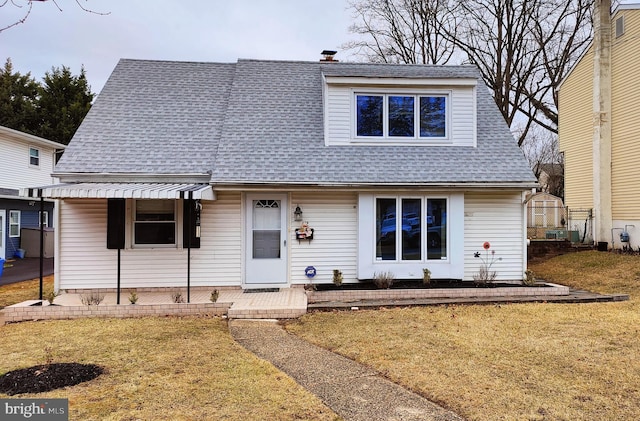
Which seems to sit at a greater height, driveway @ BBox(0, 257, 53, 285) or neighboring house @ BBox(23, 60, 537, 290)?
neighboring house @ BBox(23, 60, 537, 290)

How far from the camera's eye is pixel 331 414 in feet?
→ 13.1

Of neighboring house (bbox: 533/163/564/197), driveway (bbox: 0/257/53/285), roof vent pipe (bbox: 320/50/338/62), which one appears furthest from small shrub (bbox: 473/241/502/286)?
neighboring house (bbox: 533/163/564/197)

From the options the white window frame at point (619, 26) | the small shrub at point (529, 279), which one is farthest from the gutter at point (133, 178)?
the white window frame at point (619, 26)

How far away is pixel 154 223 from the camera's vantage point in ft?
32.6

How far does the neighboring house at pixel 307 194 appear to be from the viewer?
9.76 m

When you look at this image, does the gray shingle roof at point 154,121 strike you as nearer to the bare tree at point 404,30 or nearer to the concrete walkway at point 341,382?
the concrete walkway at point 341,382

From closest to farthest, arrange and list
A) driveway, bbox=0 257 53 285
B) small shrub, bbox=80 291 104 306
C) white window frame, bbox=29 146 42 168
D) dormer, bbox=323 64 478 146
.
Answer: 1. small shrub, bbox=80 291 104 306
2. dormer, bbox=323 64 478 146
3. driveway, bbox=0 257 53 285
4. white window frame, bbox=29 146 42 168

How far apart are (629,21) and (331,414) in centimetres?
1806

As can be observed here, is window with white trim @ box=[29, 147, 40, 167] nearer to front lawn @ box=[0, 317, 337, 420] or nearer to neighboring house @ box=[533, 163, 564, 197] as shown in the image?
front lawn @ box=[0, 317, 337, 420]

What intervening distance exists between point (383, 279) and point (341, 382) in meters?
5.04

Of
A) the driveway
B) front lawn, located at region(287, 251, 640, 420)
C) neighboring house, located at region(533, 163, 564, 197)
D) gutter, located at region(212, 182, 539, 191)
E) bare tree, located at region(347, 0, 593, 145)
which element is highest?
bare tree, located at region(347, 0, 593, 145)

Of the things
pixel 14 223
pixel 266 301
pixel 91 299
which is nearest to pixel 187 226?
pixel 91 299

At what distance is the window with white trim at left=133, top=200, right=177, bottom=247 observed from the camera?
9898 millimetres

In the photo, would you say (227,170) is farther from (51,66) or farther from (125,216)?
(51,66)
